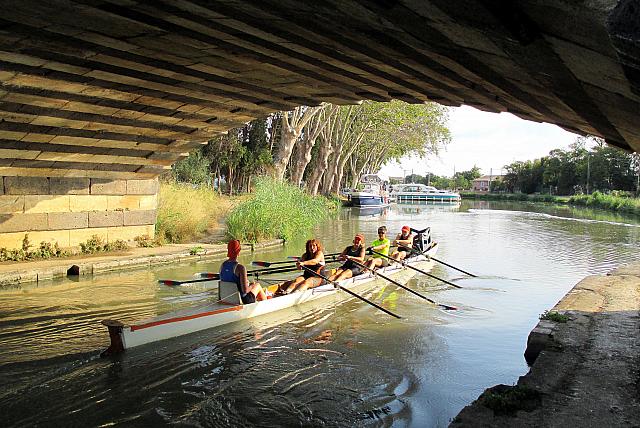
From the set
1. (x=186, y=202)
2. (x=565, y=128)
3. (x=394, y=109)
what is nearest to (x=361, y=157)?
(x=394, y=109)

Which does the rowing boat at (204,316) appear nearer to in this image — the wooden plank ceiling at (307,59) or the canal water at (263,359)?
the canal water at (263,359)

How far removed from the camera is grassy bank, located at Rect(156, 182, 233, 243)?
1823 cm

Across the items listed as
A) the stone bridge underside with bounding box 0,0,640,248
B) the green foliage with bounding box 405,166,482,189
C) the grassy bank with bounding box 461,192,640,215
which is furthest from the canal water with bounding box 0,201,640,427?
the green foliage with bounding box 405,166,482,189

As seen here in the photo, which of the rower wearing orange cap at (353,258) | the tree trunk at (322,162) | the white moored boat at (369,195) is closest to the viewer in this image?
the rower wearing orange cap at (353,258)

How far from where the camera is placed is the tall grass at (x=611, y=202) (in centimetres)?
5084

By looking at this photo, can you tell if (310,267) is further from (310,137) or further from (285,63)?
(310,137)

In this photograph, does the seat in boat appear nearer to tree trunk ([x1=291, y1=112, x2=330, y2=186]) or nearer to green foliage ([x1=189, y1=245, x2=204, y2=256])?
green foliage ([x1=189, y1=245, x2=204, y2=256])

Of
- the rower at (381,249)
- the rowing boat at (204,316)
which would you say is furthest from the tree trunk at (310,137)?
the rowing boat at (204,316)

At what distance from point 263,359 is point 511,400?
3775 millimetres

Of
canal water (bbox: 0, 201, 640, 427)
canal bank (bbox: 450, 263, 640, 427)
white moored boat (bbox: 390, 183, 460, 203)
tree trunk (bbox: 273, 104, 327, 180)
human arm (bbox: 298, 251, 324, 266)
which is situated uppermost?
tree trunk (bbox: 273, 104, 327, 180)

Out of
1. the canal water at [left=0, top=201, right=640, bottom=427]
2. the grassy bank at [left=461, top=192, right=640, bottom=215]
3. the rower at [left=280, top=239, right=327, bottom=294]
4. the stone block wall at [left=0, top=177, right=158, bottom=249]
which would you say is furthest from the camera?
the grassy bank at [left=461, top=192, right=640, bottom=215]

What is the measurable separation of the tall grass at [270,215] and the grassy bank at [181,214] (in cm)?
114

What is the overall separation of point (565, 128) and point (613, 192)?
68.6 meters

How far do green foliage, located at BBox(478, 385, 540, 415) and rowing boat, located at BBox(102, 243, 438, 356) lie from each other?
4.64 meters
